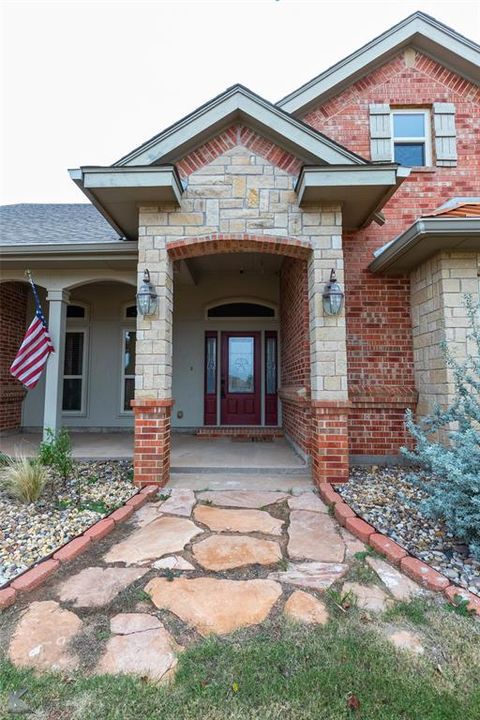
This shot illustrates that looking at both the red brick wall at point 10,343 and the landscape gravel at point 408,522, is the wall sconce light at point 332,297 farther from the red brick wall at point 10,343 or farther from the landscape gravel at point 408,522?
the red brick wall at point 10,343

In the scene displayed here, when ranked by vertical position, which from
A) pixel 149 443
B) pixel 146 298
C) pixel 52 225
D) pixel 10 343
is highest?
pixel 52 225

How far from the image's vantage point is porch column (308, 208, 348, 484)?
4.23m

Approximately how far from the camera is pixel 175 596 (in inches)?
88.2

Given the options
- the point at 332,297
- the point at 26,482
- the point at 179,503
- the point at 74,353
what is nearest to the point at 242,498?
the point at 179,503

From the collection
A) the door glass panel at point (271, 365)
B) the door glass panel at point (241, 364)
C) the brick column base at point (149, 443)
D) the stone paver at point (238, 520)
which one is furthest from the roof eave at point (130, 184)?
the door glass panel at point (271, 365)

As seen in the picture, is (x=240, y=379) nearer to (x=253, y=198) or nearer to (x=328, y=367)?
(x=328, y=367)

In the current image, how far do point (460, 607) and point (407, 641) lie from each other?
472mm

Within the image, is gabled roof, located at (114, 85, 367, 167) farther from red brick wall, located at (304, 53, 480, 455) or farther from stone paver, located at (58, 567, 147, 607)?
stone paver, located at (58, 567, 147, 607)

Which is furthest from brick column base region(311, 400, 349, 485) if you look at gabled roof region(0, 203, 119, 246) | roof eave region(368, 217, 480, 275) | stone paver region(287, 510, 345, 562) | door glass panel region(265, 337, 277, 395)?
gabled roof region(0, 203, 119, 246)

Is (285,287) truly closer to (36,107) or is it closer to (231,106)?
(231,106)

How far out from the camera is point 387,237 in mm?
5641

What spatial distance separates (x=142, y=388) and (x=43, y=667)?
2829mm

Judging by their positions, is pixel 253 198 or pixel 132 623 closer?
pixel 132 623

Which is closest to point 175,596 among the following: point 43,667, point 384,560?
point 43,667
